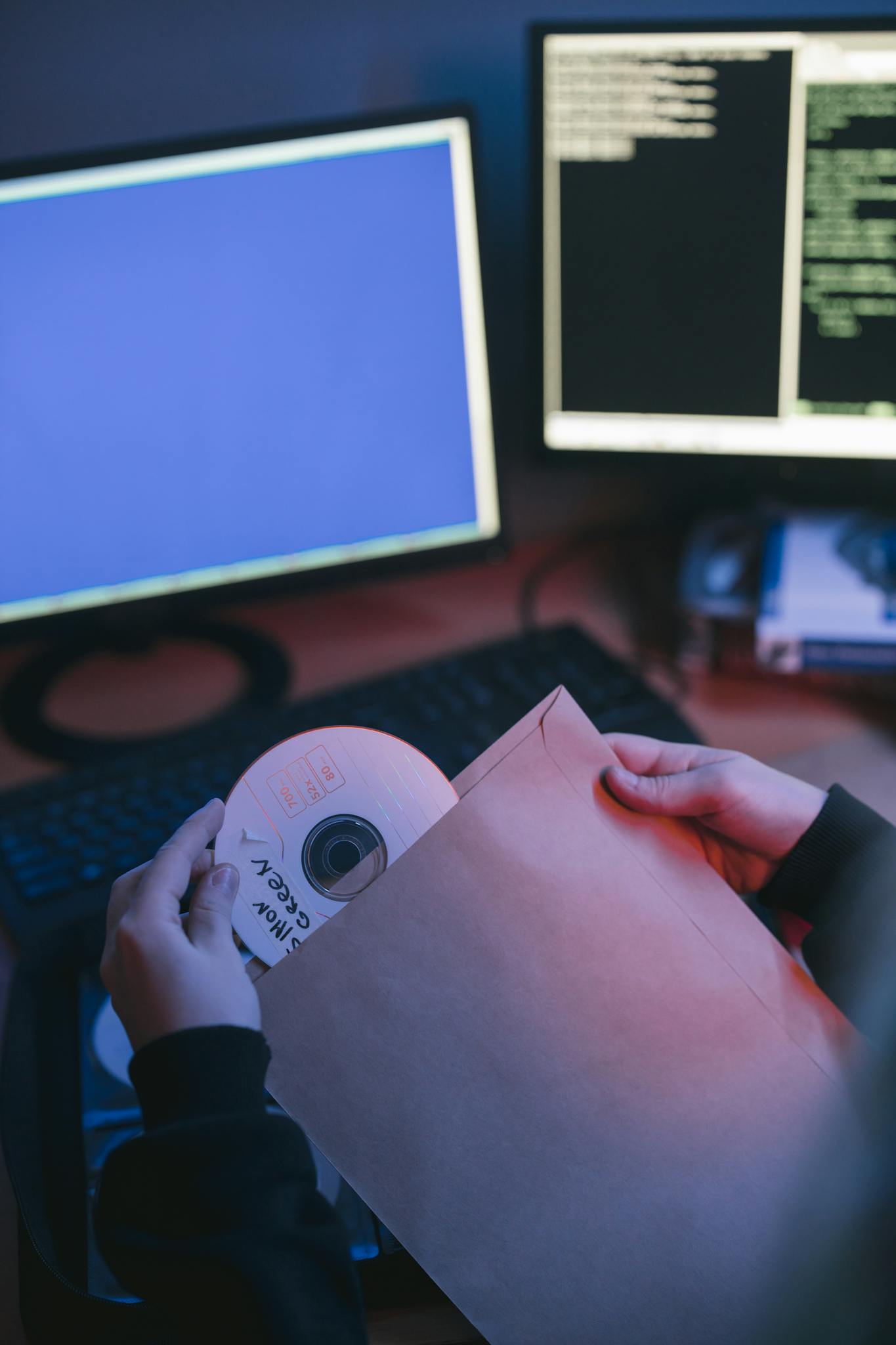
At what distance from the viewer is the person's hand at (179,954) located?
421 mm

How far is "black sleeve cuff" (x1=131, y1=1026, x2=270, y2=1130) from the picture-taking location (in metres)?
0.42

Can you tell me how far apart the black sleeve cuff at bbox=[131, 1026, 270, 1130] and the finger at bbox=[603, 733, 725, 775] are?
7.1 inches

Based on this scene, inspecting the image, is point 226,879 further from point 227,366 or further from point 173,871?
point 227,366

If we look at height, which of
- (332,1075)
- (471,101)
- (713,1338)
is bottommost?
(713,1338)

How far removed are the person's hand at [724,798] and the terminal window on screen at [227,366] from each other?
1.32ft

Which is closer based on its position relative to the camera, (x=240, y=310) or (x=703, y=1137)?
(x=703, y=1137)

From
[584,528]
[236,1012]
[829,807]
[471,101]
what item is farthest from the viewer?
[584,528]

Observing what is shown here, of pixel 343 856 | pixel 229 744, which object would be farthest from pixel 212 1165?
pixel 229 744

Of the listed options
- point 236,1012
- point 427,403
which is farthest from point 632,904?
point 427,403

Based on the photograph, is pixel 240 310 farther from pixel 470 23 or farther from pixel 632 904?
pixel 632 904

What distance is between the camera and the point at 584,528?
1083 mm

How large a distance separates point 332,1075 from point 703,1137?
0.50 feet

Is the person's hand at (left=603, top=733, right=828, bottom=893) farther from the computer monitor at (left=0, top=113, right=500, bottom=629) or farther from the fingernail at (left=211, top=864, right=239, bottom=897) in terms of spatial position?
the computer monitor at (left=0, top=113, right=500, bottom=629)

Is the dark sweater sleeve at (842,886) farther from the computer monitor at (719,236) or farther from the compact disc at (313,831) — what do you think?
the computer monitor at (719,236)
